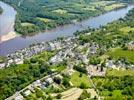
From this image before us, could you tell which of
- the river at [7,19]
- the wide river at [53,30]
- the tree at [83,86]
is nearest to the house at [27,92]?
the tree at [83,86]

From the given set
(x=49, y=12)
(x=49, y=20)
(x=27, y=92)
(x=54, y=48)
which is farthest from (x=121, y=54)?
(x=49, y=12)

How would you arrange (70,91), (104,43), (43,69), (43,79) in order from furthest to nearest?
(104,43), (43,69), (43,79), (70,91)

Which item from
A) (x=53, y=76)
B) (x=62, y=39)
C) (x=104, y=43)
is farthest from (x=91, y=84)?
(x=62, y=39)

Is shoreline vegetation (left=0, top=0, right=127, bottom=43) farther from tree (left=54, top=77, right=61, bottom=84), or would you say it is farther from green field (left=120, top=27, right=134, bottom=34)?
tree (left=54, top=77, right=61, bottom=84)

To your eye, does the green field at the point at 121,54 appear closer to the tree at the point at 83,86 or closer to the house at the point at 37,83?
the tree at the point at 83,86

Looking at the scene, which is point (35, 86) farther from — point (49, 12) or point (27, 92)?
point (49, 12)

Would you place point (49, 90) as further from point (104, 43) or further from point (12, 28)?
point (12, 28)
